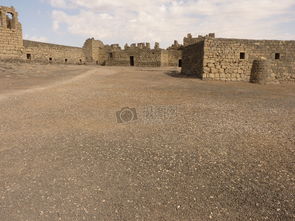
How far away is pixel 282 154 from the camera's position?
146 inches

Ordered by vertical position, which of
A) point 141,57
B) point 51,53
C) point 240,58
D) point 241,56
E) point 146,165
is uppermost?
point 51,53

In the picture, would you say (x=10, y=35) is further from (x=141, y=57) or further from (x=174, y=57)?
(x=174, y=57)

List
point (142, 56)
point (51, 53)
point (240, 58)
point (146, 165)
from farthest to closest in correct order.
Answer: point (142, 56) < point (51, 53) < point (240, 58) < point (146, 165)

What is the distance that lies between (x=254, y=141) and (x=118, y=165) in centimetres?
282

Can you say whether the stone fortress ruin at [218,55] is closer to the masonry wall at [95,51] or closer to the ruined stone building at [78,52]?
the ruined stone building at [78,52]

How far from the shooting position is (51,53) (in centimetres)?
2442

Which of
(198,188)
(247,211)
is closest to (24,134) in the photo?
(198,188)

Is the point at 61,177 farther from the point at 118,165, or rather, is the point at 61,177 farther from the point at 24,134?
the point at 24,134

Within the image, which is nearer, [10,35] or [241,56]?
[241,56]

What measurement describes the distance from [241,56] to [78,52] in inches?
872

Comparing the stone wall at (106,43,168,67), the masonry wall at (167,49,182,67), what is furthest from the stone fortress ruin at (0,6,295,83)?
the stone wall at (106,43,168,67)

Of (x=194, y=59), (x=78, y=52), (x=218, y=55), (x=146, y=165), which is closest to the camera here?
(x=146, y=165)

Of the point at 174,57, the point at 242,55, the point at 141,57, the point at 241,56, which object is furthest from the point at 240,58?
the point at 141,57

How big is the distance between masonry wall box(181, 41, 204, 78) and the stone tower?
15.8m
